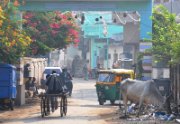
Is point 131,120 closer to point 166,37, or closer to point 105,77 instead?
point 166,37

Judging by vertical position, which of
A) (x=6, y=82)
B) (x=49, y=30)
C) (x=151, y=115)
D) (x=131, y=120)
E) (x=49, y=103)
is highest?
(x=49, y=30)

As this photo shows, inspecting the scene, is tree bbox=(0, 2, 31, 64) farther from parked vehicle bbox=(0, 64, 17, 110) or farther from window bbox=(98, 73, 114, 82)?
window bbox=(98, 73, 114, 82)

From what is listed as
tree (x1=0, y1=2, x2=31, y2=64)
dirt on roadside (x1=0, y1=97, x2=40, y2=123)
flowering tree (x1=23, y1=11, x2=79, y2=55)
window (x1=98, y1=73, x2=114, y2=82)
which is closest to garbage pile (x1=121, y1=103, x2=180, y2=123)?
dirt on roadside (x1=0, y1=97, x2=40, y2=123)

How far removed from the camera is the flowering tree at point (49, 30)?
31594mm

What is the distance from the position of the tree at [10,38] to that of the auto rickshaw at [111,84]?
205 inches

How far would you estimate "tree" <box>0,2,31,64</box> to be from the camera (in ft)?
71.2

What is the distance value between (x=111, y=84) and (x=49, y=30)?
24.2 ft

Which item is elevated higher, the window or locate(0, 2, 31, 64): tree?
locate(0, 2, 31, 64): tree

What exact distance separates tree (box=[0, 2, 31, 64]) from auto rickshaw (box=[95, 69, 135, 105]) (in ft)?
17.1

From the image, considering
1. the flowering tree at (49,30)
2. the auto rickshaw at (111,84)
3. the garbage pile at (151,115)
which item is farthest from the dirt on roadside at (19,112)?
the flowering tree at (49,30)

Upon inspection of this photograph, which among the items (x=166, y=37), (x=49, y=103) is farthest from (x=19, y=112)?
(x=166, y=37)

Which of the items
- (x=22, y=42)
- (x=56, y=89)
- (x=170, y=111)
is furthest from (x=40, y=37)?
(x=170, y=111)

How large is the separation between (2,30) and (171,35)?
6.31 meters

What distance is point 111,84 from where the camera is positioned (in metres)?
27.9
